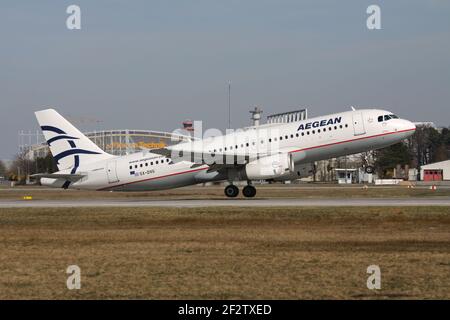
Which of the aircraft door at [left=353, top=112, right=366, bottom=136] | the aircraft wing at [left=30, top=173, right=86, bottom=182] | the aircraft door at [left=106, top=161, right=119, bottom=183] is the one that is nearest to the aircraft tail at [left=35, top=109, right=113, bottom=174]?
the aircraft wing at [left=30, top=173, right=86, bottom=182]

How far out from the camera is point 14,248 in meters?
23.1

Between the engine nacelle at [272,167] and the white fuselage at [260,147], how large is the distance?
67 cm

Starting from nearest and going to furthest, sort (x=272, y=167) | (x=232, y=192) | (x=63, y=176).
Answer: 1. (x=272, y=167)
2. (x=232, y=192)
3. (x=63, y=176)

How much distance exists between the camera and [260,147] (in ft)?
168

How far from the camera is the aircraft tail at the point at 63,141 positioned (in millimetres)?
53969

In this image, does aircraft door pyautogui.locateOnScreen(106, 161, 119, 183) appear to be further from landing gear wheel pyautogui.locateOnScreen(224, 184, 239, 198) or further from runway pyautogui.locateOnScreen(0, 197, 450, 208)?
landing gear wheel pyautogui.locateOnScreen(224, 184, 239, 198)

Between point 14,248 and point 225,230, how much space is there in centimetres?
863

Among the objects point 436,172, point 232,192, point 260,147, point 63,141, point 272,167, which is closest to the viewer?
point 272,167

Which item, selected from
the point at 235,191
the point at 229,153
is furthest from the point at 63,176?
the point at 235,191

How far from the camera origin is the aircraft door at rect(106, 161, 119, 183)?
2132 inches

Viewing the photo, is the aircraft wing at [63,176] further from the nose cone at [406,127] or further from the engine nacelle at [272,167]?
the nose cone at [406,127]

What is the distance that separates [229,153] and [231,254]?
30807 millimetres

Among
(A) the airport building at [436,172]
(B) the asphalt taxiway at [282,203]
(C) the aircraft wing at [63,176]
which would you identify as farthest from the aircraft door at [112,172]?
(A) the airport building at [436,172]

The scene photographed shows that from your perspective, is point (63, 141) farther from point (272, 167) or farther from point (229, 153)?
point (272, 167)
